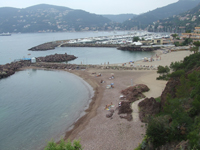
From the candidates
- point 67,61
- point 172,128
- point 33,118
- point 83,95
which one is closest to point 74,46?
point 67,61

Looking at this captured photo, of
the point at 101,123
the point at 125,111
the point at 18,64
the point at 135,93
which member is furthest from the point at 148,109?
the point at 18,64

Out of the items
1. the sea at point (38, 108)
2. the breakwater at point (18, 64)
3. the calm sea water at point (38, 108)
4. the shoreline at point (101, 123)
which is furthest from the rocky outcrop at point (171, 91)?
the breakwater at point (18, 64)

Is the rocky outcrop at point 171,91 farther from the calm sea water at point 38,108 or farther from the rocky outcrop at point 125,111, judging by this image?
the calm sea water at point 38,108

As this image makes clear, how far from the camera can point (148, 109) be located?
13648 mm

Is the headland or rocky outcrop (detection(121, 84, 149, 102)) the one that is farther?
rocky outcrop (detection(121, 84, 149, 102))

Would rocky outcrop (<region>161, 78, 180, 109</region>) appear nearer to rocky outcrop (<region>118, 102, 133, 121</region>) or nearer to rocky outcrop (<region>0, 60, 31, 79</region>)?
rocky outcrop (<region>118, 102, 133, 121</region>)

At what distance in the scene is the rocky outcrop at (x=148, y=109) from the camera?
12904 mm

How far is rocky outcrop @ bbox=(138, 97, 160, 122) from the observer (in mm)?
12904

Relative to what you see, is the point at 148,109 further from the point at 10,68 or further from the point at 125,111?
the point at 10,68

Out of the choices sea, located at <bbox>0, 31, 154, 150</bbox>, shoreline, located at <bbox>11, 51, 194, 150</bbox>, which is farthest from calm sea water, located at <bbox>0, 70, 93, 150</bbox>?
shoreline, located at <bbox>11, 51, 194, 150</bbox>

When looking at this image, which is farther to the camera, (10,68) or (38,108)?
(10,68)

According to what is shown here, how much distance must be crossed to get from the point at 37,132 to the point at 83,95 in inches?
307

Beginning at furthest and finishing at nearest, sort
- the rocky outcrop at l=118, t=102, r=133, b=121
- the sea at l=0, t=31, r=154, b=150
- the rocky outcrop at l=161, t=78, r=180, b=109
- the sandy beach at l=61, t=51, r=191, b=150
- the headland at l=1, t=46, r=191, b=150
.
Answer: the rocky outcrop at l=118, t=102, r=133, b=121, the rocky outcrop at l=161, t=78, r=180, b=109, the sea at l=0, t=31, r=154, b=150, the headland at l=1, t=46, r=191, b=150, the sandy beach at l=61, t=51, r=191, b=150

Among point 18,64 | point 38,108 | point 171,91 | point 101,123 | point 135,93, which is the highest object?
point 171,91
